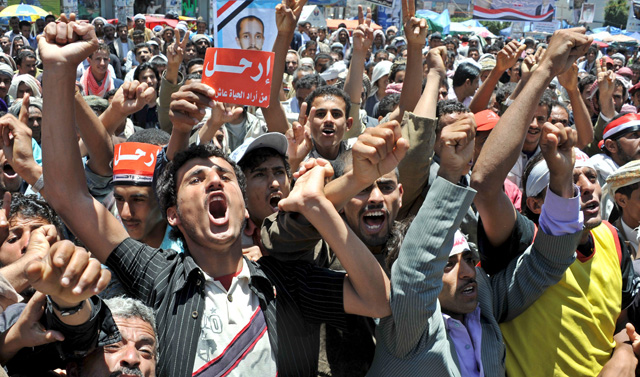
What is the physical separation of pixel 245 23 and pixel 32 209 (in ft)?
6.86

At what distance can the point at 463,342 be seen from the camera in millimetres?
2420

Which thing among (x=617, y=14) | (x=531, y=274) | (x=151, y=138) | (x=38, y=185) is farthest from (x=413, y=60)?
(x=617, y=14)

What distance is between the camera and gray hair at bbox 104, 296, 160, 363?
2.11 m

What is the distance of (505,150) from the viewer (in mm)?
2510

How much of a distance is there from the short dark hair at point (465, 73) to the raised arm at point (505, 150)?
12.9 feet

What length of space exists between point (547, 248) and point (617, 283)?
18.3 inches

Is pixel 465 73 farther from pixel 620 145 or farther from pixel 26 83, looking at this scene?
pixel 26 83

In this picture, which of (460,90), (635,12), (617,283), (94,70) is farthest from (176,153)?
(635,12)

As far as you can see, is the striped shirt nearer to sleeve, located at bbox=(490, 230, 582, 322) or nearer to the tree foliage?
sleeve, located at bbox=(490, 230, 582, 322)

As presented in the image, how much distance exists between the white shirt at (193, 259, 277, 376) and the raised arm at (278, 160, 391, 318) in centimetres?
31

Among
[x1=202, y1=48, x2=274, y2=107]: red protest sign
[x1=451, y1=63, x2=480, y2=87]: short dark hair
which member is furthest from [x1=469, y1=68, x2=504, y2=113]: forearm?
[x1=202, y1=48, x2=274, y2=107]: red protest sign

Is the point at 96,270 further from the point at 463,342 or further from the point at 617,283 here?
the point at 617,283

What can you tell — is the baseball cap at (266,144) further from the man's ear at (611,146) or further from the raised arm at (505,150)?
the man's ear at (611,146)

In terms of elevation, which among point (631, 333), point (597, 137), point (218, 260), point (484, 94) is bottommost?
point (631, 333)
